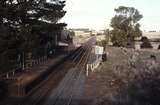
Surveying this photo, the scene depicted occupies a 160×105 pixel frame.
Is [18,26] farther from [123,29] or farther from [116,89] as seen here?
[123,29]

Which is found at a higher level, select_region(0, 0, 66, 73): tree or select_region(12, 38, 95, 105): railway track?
select_region(0, 0, 66, 73): tree

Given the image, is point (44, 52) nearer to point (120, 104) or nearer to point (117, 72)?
point (117, 72)

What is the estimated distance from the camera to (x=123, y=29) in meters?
111

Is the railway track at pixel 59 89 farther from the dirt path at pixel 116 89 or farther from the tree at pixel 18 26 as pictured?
the tree at pixel 18 26

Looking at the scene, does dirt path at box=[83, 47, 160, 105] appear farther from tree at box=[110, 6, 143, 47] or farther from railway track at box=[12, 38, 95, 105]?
tree at box=[110, 6, 143, 47]

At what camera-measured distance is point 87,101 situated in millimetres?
24719

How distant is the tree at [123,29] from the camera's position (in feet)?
351

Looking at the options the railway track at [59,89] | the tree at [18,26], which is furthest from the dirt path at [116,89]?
the tree at [18,26]

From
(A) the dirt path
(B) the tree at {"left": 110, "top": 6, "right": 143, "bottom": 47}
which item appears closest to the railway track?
(A) the dirt path

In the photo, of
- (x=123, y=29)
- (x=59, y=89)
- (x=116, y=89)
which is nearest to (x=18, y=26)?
(x=59, y=89)

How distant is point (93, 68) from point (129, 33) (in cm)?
6856

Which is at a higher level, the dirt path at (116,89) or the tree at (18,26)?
the tree at (18,26)

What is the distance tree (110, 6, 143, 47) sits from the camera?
351 ft

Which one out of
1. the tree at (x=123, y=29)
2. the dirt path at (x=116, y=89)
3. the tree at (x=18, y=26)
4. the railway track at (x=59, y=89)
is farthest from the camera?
the tree at (x=123, y=29)
